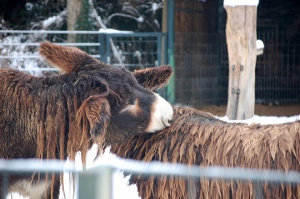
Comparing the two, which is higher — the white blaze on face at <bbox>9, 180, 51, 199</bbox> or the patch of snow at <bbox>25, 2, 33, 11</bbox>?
the patch of snow at <bbox>25, 2, 33, 11</bbox>

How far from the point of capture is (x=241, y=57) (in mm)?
8211

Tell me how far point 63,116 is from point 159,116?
0.62 meters

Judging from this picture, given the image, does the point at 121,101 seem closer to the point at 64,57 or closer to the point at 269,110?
the point at 64,57

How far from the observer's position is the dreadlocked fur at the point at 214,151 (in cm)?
351

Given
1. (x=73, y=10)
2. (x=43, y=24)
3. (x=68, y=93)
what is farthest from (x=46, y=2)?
(x=68, y=93)

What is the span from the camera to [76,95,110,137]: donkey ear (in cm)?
351

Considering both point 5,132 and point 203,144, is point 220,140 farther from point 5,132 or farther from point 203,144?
point 5,132

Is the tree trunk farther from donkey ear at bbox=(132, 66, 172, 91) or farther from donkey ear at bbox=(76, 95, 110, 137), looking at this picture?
donkey ear at bbox=(76, 95, 110, 137)

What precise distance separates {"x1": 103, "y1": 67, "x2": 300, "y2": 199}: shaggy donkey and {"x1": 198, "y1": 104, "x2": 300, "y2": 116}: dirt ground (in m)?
6.98

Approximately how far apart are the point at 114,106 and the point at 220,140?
708 mm

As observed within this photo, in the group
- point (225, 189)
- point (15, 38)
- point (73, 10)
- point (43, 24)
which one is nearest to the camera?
point (225, 189)

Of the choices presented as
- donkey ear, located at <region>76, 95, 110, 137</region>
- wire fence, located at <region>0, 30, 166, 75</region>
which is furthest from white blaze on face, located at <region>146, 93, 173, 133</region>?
wire fence, located at <region>0, 30, 166, 75</region>

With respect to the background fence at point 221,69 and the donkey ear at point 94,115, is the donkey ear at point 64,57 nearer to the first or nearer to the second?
the donkey ear at point 94,115

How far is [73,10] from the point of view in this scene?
1253 cm
